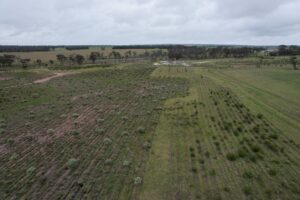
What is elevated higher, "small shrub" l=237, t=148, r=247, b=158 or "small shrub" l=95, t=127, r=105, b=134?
"small shrub" l=237, t=148, r=247, b=158

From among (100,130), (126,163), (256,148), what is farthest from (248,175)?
(100,130)

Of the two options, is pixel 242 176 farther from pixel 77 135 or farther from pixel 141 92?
pixel 141 92

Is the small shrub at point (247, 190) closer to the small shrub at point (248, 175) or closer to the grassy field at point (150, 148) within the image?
the grassy field at point (150, 148)

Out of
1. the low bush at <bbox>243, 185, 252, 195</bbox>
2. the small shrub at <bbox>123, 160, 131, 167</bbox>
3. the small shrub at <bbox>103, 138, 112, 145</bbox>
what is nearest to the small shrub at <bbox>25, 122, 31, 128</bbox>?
the small shrub at <bbox>103, 138, 112, 145</bbox>

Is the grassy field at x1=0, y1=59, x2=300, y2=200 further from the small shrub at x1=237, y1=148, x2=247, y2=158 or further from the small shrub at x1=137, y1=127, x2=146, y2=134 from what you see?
the small shrub at x1=237, y1=148, x2=247, y2=158

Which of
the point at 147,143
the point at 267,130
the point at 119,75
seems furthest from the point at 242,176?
the point at 119,75

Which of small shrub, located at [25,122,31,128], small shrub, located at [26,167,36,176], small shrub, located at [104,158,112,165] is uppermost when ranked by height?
small shrub, located at [104,158,112,165]

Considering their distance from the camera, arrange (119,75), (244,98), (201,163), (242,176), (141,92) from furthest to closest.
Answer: (119,75) < (141,92) < (244,98) < (201,163) < (242,176)
